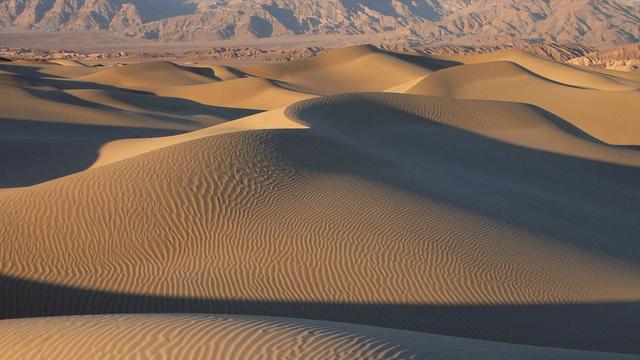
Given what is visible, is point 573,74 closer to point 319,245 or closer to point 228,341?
point 319,245

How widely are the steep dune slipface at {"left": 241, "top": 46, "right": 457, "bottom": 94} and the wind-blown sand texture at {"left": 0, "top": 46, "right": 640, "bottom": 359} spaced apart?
3745cm

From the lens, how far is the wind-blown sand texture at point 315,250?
218 inches

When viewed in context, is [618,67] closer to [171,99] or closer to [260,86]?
[260,86]

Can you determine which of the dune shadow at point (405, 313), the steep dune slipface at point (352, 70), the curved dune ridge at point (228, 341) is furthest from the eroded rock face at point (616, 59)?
the curved dune ridge at point (228, 341)

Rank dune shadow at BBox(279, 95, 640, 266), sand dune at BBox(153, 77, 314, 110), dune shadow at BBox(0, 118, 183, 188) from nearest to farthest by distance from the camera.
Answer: dune shadow at BBox(279, 95, 640, 266), dune shadow at BBox(0, 118, 183, 188), sand dune at BBox(153, 77, 314, 110)

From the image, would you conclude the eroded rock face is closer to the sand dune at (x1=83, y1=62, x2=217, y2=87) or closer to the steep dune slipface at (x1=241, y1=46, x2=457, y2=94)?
the steep dune slipface at (x1=241, y1=46, x2=457, y2=94)

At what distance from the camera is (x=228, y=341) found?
503 cm

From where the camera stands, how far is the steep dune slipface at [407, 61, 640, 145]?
28594 millimetres

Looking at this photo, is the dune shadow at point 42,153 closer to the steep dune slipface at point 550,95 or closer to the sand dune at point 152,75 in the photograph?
the steep dune slipface at point 550,95

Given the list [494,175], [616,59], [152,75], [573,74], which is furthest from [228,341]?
[616,59]

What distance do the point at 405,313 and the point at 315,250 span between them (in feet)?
5.85

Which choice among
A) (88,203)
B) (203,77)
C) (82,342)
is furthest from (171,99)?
(82,342)

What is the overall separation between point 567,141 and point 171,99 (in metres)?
23.5

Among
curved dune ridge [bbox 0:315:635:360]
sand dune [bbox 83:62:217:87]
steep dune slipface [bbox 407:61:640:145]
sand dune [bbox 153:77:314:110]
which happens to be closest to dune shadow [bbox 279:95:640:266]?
curved dune ridge [bbox 0:315:635:360]
